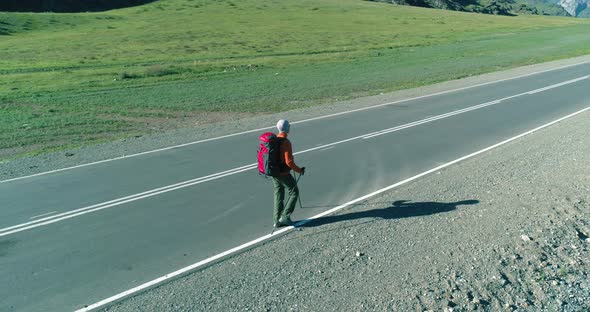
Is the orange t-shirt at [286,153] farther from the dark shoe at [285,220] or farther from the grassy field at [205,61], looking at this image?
the grassy field at [205,61]

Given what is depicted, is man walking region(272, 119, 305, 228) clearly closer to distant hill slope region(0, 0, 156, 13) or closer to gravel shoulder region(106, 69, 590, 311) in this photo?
gravel shoulder region(106, 69, 590, 311)

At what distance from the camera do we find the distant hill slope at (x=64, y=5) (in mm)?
83688

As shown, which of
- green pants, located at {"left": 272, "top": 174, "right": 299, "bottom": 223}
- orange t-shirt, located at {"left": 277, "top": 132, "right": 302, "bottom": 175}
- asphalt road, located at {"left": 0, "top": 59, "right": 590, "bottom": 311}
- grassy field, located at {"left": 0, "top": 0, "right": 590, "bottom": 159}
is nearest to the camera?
Answer: asphalt road, located at {"left": 0, "top": 59, "right": 590, "bottom": 311}

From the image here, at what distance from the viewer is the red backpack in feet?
26.3

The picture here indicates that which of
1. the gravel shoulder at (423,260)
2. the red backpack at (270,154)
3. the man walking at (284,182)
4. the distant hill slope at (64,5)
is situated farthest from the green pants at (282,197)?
the distant hill slope at (64,5)

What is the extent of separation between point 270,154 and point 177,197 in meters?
2.86

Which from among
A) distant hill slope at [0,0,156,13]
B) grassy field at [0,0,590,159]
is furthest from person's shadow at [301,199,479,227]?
distant hill slope at [0,0,156,13]

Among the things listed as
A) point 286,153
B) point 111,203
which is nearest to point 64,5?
point 111,203

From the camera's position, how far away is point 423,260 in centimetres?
729

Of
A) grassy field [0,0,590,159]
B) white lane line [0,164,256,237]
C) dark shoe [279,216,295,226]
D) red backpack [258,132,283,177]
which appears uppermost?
red backpack [258,132,283,177]

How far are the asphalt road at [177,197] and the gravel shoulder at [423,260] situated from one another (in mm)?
643

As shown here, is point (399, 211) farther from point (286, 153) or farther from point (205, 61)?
point (205, 61)

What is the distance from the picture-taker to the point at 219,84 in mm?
28969

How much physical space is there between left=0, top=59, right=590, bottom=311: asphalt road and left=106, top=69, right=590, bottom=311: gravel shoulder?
643mm
